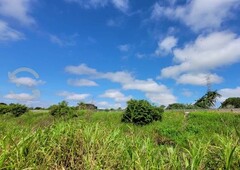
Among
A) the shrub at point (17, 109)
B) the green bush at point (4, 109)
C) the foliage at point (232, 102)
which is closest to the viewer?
the shrub at point (17, 109)

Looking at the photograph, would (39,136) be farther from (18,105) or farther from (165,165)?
(18,105)

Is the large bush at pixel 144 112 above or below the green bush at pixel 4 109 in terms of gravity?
below

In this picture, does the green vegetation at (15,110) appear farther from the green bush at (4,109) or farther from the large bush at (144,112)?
the large bush at (144,112)

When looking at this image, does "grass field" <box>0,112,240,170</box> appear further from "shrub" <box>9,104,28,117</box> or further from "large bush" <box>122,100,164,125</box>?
"shrub" <box>9,104,28,117</box>

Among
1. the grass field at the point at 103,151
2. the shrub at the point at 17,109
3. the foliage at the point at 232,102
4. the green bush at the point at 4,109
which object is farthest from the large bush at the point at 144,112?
the foliage at the point at 232,102

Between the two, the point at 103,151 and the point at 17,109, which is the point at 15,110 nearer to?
the point at 17,109

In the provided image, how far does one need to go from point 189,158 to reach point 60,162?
2649 millimetres

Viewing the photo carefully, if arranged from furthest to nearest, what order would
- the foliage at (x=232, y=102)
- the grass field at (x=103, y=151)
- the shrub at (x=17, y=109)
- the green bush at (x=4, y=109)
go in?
the foliage at (x=232, y=102) < the green bush at (x=4, y=109) < the shrub at (x=17, y=109) < the grass field at (x=103, y=151)

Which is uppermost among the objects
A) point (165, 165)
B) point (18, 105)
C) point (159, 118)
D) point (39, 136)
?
point (18, 105)

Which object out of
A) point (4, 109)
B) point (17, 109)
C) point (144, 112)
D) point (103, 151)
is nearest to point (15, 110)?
point (17, 109)

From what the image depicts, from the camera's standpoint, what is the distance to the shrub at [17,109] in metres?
49.1

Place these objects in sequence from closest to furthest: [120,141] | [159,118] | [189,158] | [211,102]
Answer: [189,158]
[120,141]
[159,118]
[211,102]

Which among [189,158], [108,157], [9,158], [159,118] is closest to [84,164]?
[108,157]

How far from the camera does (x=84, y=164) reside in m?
6.49
